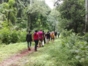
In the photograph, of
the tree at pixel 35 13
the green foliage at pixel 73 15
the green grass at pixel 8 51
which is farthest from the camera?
the tree at pixel 35 13

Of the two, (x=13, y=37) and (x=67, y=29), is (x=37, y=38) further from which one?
(x=13, y=37)

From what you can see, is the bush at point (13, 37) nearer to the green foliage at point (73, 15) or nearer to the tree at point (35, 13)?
the green foliage at point (73, 15)

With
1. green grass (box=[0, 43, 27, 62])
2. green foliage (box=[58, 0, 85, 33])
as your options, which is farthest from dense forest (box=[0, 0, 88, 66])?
green grass (box=[0, 43, 27, 62])

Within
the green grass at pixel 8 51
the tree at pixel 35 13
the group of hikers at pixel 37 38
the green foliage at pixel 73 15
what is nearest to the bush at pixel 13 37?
the group of hikers at pixel 37 38

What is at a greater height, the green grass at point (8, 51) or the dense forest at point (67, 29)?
the dense forest at point (67, 29)

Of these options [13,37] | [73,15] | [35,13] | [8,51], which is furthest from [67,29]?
[35,13]

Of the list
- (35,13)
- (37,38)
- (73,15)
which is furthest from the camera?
(35,13)

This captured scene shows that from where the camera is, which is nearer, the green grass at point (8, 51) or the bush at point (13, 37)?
the green grass at point (8, 51)

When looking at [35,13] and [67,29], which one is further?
[35,13]

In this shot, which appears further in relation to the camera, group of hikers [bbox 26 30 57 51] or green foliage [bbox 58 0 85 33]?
green foliage [bbox 58 0 85 33]

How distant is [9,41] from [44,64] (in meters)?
14.6

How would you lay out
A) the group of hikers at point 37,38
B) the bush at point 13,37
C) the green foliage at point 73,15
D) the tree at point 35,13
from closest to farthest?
the group of hikers at point 37,38, the green foliage at point 73,15, the bush at point 13,37, the tree at point 35,13

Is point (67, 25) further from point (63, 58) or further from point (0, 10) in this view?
point (0, 10)

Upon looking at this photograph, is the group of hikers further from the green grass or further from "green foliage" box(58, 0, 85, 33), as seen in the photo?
"green foliage" box(58, 0, 85, 33)
